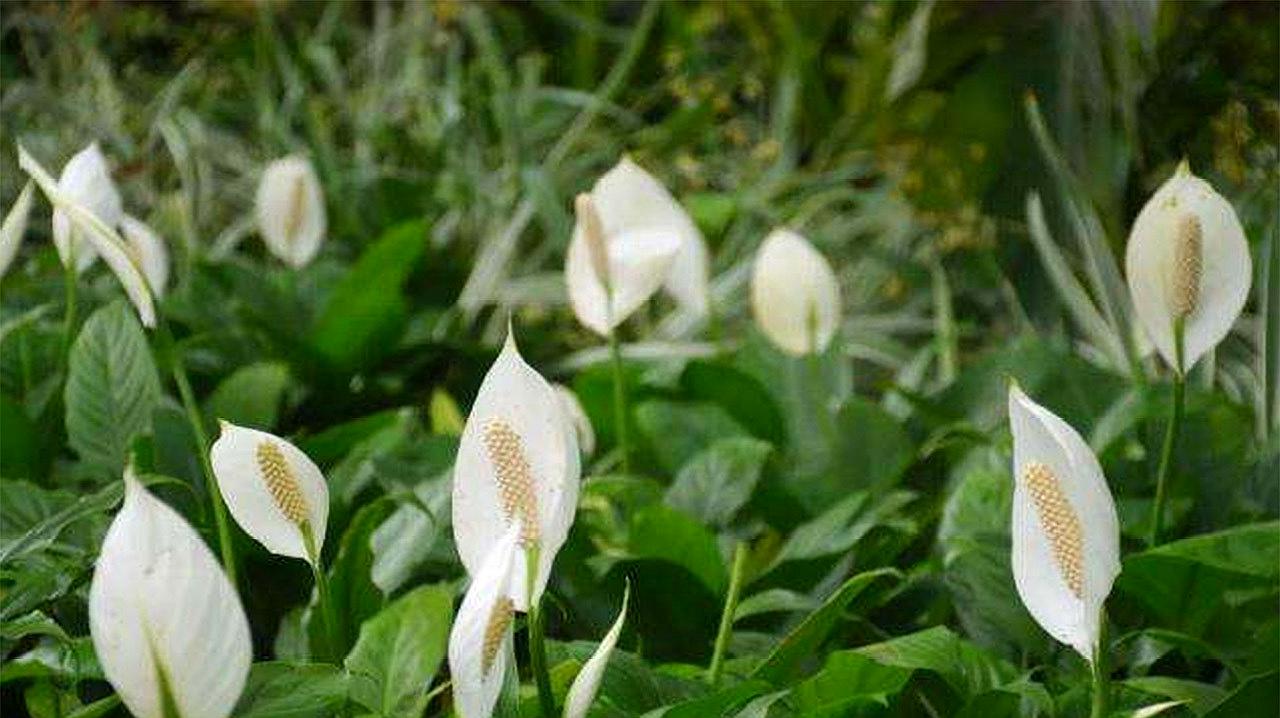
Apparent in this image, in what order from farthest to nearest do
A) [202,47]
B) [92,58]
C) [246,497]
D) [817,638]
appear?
[202,47], [92,58], [817,638], [246,497]

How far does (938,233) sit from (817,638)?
1.20 meters

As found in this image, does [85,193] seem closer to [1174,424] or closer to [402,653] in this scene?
[402,653]

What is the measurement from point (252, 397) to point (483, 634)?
51 cm

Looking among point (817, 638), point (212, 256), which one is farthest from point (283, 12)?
point (817, 638)

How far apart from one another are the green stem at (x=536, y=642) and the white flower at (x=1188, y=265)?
0.26 m

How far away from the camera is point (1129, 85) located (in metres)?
1.45

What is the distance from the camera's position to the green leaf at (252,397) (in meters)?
0.99

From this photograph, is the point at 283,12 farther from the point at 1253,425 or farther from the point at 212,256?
the point at 1253,425

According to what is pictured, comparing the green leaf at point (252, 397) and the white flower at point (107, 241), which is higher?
the white flower at point (107, 241)

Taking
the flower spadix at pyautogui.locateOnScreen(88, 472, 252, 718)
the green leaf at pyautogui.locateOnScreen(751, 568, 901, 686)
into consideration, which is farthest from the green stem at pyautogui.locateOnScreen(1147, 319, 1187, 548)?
the flower spadix at pyautogui.locateOnScreen(88, 472, 252, 718)

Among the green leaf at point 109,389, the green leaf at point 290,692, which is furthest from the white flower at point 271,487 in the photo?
the green leaf at point 109,389

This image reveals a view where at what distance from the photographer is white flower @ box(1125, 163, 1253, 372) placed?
680 mm

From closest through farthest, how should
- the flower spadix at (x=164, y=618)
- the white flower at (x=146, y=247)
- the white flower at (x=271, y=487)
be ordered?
the flower spadix at (x=164, y=618), the white flower at (x=271, y=487), the white flower at (x=146, y=247)

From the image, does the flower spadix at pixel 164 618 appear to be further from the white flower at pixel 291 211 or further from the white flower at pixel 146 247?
the white flower at pixel 291 211
